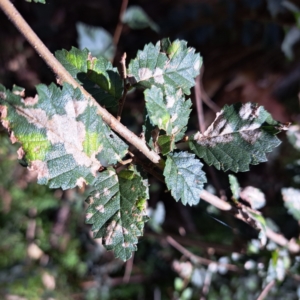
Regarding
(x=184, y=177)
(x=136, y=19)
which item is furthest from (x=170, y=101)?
(x=136, y=19)

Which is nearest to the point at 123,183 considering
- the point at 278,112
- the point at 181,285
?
the point at 181,285

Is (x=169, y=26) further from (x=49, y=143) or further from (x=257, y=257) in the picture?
(x=49, y=143)

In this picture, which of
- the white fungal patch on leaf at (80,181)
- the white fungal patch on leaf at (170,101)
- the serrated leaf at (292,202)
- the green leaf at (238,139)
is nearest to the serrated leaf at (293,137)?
the serrated leaf at (292,202)

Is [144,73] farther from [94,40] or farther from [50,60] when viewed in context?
[94,40]

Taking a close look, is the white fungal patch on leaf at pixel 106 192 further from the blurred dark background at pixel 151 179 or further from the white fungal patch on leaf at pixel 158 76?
the blurred dark background at pixel 151 179

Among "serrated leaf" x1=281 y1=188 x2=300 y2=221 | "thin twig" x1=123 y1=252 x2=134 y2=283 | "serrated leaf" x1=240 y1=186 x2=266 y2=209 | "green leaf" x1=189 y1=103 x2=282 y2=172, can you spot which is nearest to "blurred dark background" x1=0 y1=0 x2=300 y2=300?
"thin twig" x1=123 y1=252 x2=134 y2=283

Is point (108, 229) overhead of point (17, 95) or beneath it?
beneath
